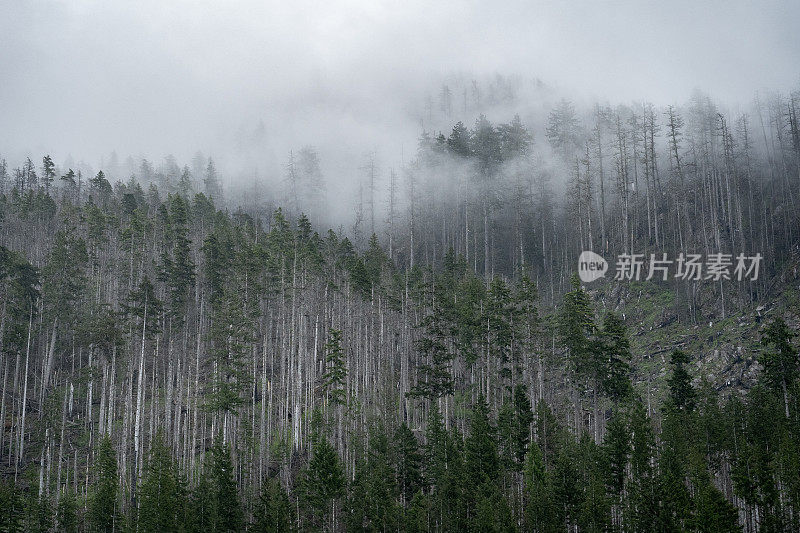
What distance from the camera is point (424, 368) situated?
52.2m

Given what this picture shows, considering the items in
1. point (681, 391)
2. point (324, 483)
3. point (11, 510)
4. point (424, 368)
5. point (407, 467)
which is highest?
point (424, 368)

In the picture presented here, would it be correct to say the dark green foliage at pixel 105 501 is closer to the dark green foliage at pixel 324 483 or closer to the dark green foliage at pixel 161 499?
the dark green foliage at pixel 161 499

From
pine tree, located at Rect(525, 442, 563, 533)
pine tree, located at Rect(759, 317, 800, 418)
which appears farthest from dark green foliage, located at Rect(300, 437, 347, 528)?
pine tree, located at Rect(759, 317, 800, 418)

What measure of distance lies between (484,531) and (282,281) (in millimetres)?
35716

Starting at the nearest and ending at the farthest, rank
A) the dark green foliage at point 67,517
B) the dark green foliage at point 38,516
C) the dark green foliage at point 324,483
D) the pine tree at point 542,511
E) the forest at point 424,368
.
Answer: the pine tree at point 542,511
the dark green foliage at point 38,516
the dark green foliage at point 67,517
the forest at point 424,368
the dark green foliage at point 324,483

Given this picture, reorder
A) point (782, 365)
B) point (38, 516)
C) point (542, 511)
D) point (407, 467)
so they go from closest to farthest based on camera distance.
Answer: point (542, 511) → point (38, 516) → point (407, 467) → point (782, 365)

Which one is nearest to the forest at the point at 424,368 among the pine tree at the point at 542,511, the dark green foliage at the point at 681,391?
the pine tree at the point at 542,511

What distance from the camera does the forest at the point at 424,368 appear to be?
3909cm

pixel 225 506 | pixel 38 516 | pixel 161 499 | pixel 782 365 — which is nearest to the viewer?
pixel 161 499

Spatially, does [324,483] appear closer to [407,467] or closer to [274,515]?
[274,515]

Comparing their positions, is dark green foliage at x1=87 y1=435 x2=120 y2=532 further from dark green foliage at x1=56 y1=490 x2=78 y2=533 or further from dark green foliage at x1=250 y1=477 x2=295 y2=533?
dark green foliage at x1=250 y1=477 x2=295 y2=533

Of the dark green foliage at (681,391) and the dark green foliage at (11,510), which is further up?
the dark green foliage at (681,391)

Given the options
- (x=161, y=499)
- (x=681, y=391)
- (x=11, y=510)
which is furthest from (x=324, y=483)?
(x=681, y=391)

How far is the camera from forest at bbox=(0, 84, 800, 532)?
128 ft
